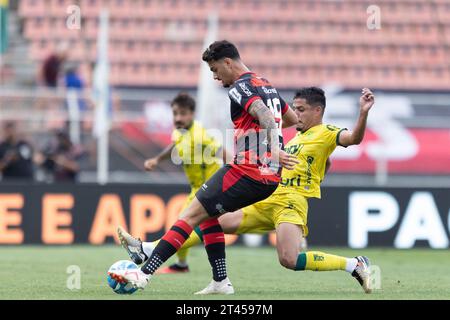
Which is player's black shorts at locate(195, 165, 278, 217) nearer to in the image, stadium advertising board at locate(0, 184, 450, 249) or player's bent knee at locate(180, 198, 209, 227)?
player's bent knee at locate(180, 198, 209, 227)

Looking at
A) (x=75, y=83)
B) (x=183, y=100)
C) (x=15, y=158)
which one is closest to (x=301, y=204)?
(x=183, y=100)

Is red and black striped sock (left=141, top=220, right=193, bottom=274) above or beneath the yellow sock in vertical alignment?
above

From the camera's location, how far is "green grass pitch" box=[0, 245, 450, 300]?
8711 mm

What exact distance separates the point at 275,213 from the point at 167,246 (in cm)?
130

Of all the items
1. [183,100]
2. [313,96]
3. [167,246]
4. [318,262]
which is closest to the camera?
[167,246]

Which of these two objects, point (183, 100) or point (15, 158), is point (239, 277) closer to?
point (183, 100)

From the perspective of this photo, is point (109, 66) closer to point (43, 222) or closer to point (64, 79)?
point (64, 79)

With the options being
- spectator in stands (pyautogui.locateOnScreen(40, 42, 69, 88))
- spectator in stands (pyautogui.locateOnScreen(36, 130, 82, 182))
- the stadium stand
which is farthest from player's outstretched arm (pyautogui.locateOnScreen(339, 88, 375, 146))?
the stadium stand

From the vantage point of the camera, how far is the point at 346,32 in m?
21.0

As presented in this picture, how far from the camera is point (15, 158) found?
17391 mm

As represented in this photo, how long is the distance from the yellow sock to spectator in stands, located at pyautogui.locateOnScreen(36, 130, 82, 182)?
9177mm

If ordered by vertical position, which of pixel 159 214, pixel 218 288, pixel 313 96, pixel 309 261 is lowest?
pixel 159 214

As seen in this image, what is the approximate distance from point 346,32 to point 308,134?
11.9m
